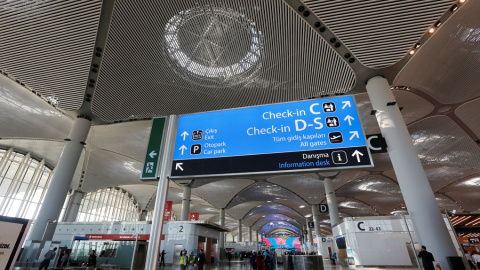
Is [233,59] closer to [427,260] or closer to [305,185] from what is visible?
[427,260]

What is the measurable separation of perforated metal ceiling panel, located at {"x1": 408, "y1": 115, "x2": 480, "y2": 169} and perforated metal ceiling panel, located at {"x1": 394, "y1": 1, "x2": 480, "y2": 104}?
3371 mm

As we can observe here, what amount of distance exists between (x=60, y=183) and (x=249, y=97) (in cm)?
1227

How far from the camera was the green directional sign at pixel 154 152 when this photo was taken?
17.0 feet

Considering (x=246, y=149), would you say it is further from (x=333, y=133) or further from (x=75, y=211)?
(x=75, y=211)

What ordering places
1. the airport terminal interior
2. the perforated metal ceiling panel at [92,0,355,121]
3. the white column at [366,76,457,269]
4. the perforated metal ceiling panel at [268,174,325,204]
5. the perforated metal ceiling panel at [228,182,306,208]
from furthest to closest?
the perforated metal ceiling panel at [228,182,306,208] → the perforated metal ceiling panel at [268,174,325,204] → the perforated metal ceiling panel at [92,0,355,121] → the white column at [366,76,457,269] → the airport terminal interior

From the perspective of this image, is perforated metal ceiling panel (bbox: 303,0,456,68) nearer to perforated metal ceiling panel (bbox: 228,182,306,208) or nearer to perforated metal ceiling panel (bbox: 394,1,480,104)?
perforated metal ceiling panel (bbox: 394,1,480,104)

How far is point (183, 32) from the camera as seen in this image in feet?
37.9

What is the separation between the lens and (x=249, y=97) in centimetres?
1493

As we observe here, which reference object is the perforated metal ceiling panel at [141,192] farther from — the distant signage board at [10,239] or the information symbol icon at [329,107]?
the information symbol icon at [329,107]

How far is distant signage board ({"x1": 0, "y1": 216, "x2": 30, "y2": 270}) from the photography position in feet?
14.2

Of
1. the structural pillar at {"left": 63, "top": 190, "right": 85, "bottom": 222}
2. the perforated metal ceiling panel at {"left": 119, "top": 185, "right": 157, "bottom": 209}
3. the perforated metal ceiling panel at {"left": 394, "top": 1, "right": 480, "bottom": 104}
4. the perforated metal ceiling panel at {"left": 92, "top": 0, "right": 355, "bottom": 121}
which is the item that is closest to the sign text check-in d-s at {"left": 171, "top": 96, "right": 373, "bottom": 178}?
the perforated metal ceiling panel at {"left": 92, "top": 0, "right": 355, "bottom": 121}

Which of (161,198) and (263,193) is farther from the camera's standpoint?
(263,193)

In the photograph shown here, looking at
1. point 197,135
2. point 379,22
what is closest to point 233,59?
point 379,22

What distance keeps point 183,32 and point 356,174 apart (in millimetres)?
25732
